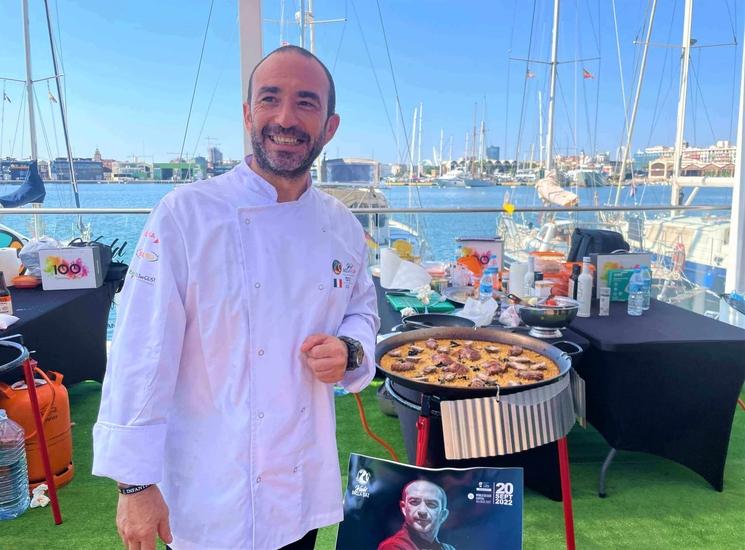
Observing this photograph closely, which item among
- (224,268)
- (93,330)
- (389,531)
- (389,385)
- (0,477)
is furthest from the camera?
(93,330)

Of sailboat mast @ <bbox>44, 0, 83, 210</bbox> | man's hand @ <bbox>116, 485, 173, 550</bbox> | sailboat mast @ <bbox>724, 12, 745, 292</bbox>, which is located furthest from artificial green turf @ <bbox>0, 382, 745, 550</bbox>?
sailboat mast @ <bbox>44, 0, 83, 210</bbox>

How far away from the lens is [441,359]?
5.76ft

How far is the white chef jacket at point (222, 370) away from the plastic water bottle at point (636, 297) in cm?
195

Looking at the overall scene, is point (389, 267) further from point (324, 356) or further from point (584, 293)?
point (324, 356)

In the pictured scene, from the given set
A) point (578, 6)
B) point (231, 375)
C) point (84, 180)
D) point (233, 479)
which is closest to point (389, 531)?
point (233, 479)

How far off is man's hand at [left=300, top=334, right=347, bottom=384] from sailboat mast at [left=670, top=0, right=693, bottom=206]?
972cm

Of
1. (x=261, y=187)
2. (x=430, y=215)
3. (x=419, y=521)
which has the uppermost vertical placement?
(x=261, y=187)

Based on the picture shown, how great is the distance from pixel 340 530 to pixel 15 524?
1.53 meters

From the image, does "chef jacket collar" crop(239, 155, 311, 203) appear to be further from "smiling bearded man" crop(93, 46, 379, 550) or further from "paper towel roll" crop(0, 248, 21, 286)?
"paper towel roll" crop(0, 248, 21, 286)

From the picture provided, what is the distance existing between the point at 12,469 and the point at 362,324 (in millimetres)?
1910

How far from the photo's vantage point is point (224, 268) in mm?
939

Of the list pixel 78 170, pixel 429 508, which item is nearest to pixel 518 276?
pixel 429 508

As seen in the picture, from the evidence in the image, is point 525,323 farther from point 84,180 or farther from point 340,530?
point 84,180

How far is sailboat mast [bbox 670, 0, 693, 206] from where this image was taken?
29.9 ft
